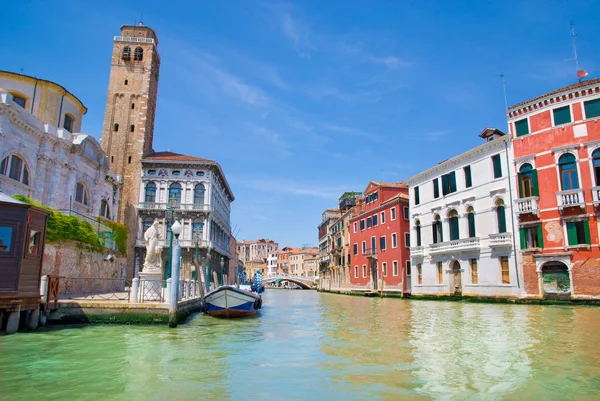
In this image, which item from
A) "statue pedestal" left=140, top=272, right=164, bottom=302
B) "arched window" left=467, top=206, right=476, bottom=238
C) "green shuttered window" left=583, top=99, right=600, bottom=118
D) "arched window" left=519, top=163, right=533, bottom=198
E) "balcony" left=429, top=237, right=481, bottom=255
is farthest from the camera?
"arched window" left=467, top=206, right=476, bottom=238

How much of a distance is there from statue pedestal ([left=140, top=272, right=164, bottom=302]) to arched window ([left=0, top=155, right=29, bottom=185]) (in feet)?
33.0

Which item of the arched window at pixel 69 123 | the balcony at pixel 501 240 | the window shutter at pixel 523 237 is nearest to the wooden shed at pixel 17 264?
the arched window at pixel 69 123

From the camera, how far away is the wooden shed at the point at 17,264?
10.8 meters

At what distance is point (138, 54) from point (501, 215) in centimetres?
3364

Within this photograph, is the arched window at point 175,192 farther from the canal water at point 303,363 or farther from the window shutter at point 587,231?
the window shutter at point 587,231

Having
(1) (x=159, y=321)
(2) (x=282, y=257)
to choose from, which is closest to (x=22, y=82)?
(1) (x=159, y=321)

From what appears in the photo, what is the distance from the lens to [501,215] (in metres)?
24.2

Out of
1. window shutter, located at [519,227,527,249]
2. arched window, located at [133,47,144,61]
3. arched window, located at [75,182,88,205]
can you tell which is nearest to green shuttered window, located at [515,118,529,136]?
window shutter, located at [519,227,527,249]

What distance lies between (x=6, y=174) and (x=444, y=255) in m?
25.0

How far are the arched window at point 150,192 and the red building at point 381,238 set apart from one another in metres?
18.8

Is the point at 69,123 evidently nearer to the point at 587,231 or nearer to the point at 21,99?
the point at 21,99

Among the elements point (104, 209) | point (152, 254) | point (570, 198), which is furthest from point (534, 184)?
point (104, 209)

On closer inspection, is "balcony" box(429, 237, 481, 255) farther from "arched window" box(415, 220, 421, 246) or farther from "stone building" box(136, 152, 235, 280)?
"stone building" box(136, 152, 235, 280)

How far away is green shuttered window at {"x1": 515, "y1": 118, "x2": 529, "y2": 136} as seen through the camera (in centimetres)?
2342
